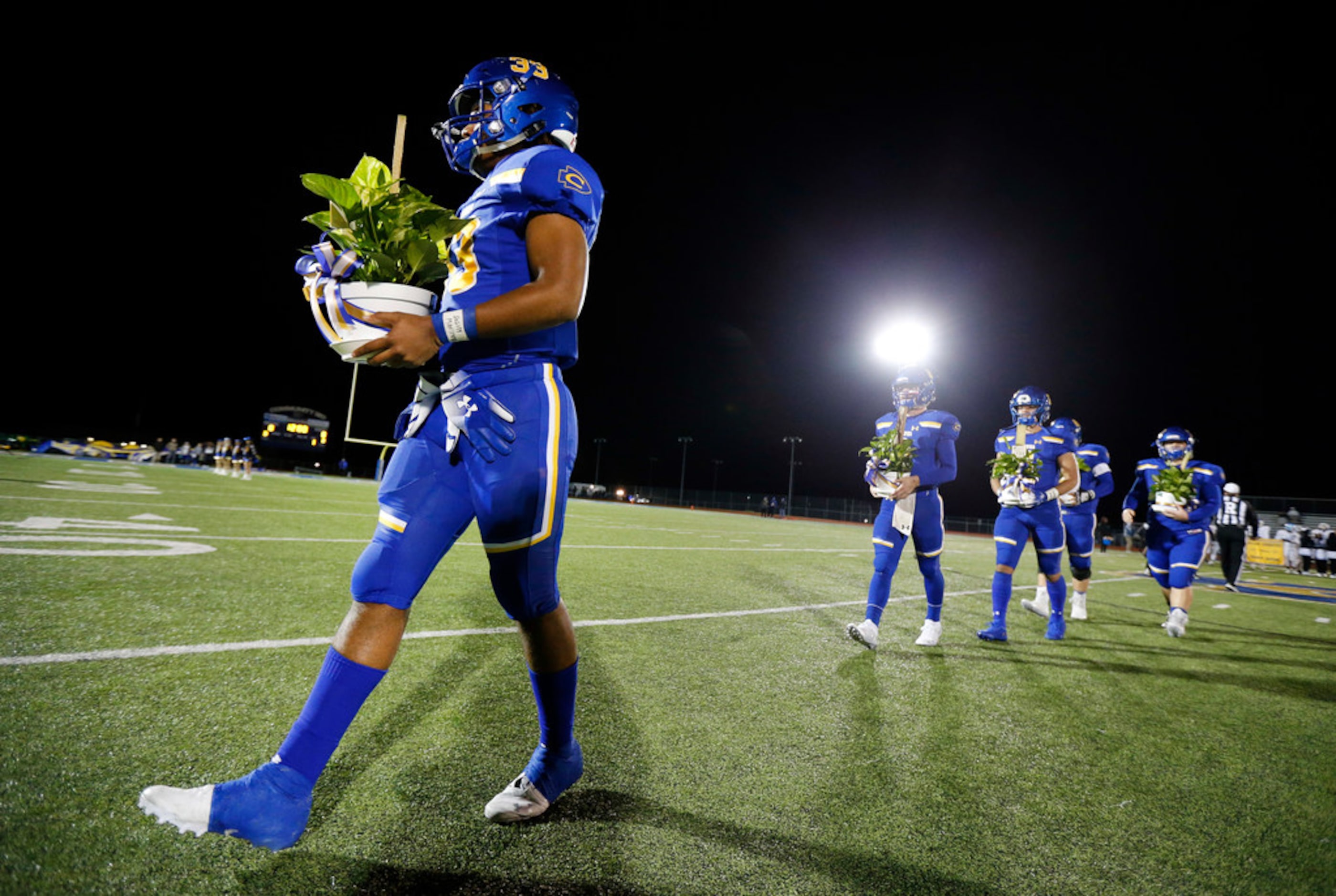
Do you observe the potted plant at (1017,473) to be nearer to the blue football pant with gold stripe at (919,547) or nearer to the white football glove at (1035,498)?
the white football glove at (1035,498)

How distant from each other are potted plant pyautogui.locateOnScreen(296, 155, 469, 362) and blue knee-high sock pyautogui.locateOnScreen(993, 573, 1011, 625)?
220 inches

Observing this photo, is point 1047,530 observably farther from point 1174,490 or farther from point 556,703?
point 556,703

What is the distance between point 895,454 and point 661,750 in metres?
3.59

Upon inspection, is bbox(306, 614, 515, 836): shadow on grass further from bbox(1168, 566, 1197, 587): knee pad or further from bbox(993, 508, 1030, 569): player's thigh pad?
bbox(1168, 566, 1197, 587): knee pad

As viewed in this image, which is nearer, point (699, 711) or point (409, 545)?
point (409, 545)

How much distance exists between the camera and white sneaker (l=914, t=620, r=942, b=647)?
5.07 metres

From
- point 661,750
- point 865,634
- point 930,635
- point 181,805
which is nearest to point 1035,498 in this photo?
point 930,635

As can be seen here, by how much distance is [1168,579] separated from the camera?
725 centimetres

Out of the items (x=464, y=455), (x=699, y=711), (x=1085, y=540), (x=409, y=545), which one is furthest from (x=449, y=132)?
(x=1085, y=540)

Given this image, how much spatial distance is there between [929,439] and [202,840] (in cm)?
529

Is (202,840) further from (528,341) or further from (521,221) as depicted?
(521,221)

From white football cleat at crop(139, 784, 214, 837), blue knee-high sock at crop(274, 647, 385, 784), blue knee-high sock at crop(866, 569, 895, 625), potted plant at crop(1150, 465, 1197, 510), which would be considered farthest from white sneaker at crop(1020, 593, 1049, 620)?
white football cleat at crop(139, 784, 214, 837)

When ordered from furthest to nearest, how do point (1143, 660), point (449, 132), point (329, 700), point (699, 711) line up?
1. point (1143, 660)
2. point (699, 711)
3. point (449, 132)
4. point (329, 700)

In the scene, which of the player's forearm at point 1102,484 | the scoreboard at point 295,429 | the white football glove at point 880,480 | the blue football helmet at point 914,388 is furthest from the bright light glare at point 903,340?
the scoreboard at point 295,429
